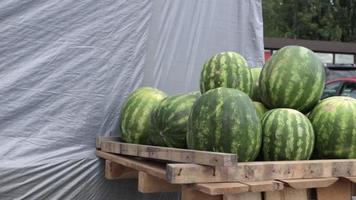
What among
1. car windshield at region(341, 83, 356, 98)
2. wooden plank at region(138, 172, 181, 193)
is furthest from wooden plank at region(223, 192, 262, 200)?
car windshield at region(341, 83, 356, 98)

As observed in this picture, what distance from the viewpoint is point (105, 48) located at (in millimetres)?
3744

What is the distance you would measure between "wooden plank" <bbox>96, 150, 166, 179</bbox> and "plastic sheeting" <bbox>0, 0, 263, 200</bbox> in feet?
0.77

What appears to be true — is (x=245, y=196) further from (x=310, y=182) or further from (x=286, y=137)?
(x=286, y=137)

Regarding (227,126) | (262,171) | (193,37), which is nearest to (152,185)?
(227,126)

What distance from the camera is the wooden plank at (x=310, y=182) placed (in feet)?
8.72

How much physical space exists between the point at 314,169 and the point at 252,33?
2.21m

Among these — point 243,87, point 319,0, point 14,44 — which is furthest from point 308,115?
point 319,0

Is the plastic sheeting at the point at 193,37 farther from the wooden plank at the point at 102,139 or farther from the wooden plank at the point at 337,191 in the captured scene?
the wooden plank at the point at 337,191

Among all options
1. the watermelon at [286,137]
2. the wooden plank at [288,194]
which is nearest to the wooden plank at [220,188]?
the wooden plank at [288,194]

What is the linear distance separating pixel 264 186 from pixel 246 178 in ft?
0.32

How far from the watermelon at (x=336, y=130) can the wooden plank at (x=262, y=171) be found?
6.2 inches

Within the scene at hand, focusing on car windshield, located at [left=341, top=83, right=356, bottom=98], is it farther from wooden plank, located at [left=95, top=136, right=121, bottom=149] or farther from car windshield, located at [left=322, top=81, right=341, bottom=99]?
wooden plank, located at [left=95, top=136, right=121, bottom=149]

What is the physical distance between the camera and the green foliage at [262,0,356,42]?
111ft

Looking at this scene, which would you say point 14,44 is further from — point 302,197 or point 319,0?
point 319,0
